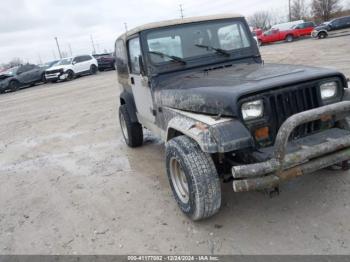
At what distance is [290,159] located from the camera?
9.49ft

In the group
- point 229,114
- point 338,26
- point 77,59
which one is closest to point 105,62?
point 77,59

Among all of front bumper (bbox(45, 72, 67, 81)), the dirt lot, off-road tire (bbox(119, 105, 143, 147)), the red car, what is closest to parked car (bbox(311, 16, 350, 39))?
the red car

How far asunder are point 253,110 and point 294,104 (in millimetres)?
411

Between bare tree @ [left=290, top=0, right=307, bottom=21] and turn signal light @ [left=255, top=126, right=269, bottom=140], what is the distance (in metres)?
66.8

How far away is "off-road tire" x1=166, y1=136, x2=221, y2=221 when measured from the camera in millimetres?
3191

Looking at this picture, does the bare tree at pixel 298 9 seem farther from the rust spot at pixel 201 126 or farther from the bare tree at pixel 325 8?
the rust spot at pixel 201 126

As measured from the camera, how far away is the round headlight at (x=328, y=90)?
338cm

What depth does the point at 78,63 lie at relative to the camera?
24812 mm

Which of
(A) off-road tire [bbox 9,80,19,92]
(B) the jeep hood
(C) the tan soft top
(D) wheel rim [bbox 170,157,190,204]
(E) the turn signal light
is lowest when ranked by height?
(A) off-road tire [bbox 9,80,19,92]

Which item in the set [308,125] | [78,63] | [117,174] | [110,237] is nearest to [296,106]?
[308,125]

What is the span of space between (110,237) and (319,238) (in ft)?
6.43

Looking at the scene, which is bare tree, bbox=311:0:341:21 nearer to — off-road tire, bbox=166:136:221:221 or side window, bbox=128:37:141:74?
side window, bbox=128:37:141:74

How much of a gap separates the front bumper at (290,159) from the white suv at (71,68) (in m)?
22.7

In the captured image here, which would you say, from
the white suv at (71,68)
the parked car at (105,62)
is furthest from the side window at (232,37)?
the parked car at (105,62)
